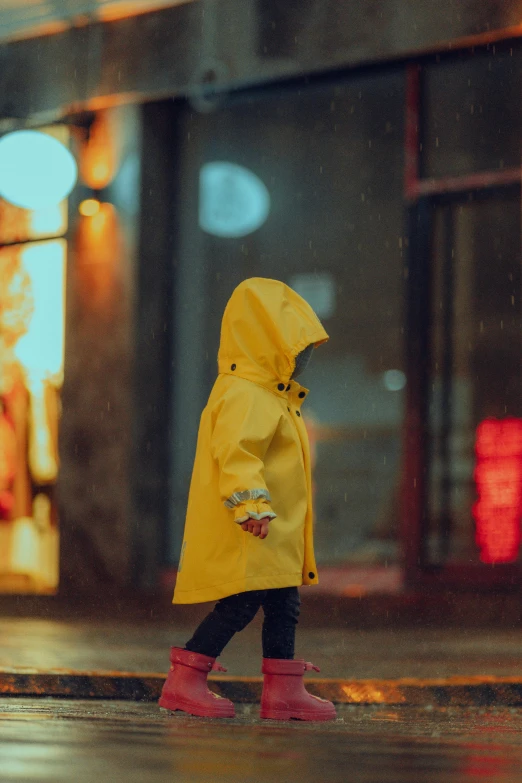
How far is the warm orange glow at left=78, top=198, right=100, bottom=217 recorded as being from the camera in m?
11.2

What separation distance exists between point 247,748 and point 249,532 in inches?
35.1

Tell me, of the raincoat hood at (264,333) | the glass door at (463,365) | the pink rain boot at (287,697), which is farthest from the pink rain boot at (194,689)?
the glass door at (463,365)

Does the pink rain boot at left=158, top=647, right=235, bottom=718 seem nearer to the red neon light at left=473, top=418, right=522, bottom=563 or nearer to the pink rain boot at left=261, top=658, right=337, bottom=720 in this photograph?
the pink rain boot at left=261, top=658, right=337, bottom=720

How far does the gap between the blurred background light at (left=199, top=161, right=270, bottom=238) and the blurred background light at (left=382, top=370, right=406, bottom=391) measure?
5.16ft

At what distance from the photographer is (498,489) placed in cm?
1000

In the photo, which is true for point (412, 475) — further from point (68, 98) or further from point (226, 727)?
point (226, 727)

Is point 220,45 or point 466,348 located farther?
point 220,45

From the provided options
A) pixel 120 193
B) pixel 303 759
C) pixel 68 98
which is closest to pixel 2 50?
pixel 68 98

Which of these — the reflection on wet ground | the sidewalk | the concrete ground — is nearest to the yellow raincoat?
the reflection on wet ground

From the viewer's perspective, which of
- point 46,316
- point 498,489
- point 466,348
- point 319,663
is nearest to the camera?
point 319,663

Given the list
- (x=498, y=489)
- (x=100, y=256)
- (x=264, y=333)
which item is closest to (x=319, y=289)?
(x=100, y=256)

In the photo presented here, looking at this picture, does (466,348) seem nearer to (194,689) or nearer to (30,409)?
(30,409)

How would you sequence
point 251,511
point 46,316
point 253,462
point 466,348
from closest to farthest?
point 251,511 → point 253,462 → point 466,348 → point 46,316

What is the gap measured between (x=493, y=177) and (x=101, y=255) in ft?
10.1
